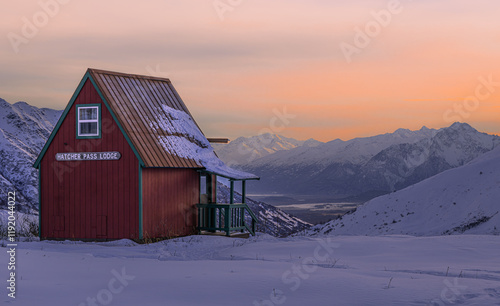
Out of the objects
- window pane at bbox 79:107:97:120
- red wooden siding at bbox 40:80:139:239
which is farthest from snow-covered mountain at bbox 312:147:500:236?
window pane at bbox 79:107:97:120

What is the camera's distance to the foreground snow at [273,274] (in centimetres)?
1259

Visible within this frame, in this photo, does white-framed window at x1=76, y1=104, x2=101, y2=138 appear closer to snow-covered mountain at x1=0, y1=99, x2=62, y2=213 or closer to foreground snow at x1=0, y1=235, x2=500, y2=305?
foreground snow at x1=0, y1=235, x2=500, y2=305

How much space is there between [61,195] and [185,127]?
6.17 meters

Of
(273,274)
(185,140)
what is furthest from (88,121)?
(273,274)

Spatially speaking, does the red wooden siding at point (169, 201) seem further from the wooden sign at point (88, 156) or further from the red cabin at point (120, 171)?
the wooden sign at point (88, 156)

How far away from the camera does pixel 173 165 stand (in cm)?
2659

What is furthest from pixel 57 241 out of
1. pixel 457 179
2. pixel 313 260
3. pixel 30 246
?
pixel 457 179

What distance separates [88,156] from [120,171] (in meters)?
1.65

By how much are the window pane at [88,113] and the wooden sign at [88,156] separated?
1.47 meters

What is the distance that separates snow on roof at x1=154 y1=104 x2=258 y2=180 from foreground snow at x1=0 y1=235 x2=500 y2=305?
5.56m

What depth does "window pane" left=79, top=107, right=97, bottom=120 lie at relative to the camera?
26.6m

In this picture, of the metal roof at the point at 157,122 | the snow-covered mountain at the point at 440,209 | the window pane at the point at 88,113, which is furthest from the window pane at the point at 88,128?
the snow-covered mountain at the point at 440,209

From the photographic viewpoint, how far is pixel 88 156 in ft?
86.9

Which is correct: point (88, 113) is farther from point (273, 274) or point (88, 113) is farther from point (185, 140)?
point (273, 274)
